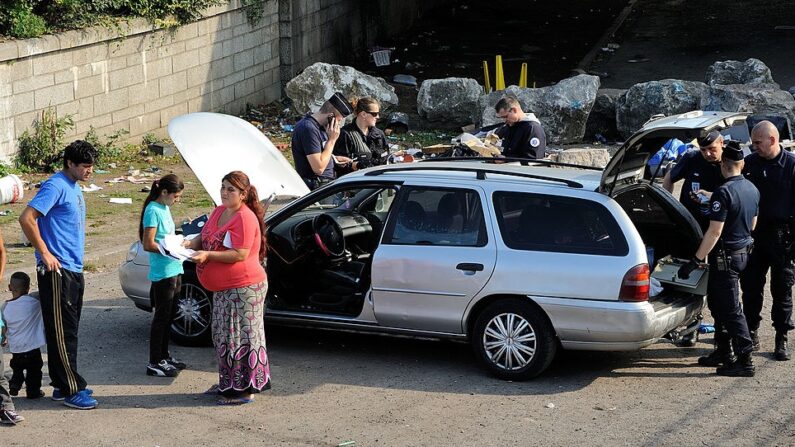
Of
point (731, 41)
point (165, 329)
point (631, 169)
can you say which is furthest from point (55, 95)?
point (731, 41)

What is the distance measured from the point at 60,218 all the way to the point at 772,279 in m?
5.08

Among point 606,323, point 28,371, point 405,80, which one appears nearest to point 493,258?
point 606,323

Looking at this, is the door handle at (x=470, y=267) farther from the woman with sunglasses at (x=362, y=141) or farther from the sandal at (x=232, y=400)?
the woman with sunglasses at (x=362, y=141)

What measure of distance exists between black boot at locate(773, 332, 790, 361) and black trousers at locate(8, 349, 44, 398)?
5284 millimetres

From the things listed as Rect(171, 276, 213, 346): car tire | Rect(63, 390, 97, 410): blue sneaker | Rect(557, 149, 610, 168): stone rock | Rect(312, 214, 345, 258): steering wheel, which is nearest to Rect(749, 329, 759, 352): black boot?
Rect(312, 214, 345, 258): steering wheel

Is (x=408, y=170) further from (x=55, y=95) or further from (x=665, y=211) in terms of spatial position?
(x=55, y=95)

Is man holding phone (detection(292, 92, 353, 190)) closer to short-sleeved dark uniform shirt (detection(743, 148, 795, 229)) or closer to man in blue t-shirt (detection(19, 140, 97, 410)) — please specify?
man in blue t-shirt (detection(19, 140, 97, 410))

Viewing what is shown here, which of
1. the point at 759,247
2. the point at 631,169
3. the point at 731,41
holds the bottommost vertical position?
the point at 731,41

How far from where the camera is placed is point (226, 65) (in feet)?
64.5

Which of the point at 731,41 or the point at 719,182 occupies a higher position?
the point at 719,182

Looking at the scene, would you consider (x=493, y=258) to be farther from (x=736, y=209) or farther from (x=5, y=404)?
(x=5, y=404)

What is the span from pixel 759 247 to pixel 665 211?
0.73 metres

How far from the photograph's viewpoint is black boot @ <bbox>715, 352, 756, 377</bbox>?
25.9 ft

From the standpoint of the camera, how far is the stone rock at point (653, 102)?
696 inches
